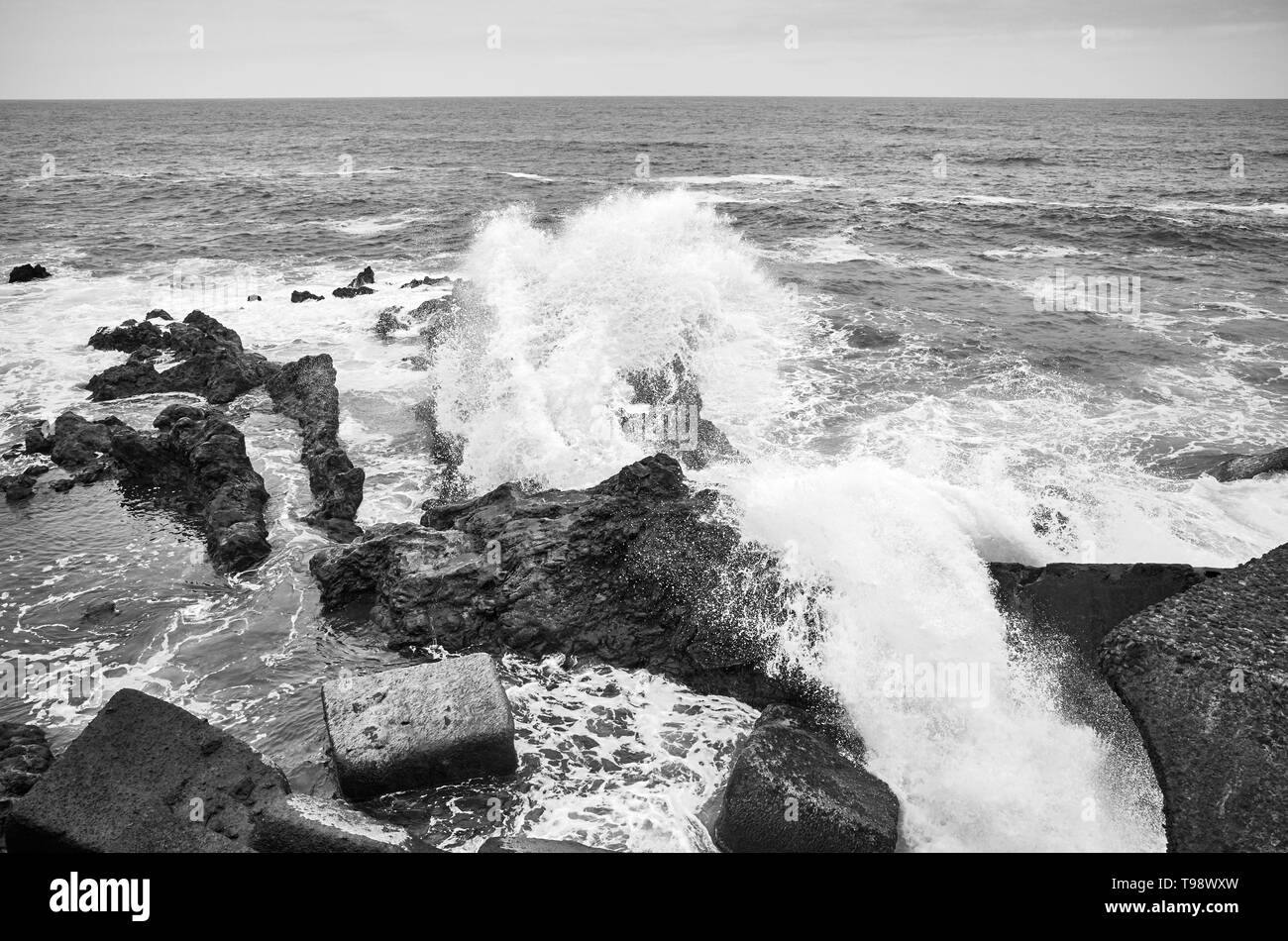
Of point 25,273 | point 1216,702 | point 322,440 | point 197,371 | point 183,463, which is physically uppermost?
point 25,273

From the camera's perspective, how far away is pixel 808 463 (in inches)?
456

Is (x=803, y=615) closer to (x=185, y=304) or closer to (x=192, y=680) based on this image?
(x=192, y=680)

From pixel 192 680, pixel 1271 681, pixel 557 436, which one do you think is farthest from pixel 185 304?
pixel 1271 681

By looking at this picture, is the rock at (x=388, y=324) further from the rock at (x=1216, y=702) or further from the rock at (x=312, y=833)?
the rock at (x=1216, y=702)

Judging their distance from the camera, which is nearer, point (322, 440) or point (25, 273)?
point (322, 440)

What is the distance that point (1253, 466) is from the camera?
10914 mm

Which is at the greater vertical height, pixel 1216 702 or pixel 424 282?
pixel 424 282

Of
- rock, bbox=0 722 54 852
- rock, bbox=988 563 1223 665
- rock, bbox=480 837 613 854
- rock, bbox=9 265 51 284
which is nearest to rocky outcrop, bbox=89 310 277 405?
rock, bbox=0 722 54 852

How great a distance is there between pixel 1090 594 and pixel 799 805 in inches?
132

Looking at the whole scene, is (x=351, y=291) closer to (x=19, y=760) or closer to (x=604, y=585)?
(x=604, y=585)

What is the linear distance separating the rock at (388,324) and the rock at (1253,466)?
15548 mm

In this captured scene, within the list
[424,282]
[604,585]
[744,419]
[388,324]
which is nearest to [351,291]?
[424,282]

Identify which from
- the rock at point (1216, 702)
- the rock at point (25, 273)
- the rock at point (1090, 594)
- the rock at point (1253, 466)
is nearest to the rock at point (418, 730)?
the rock at point (1216, 702)

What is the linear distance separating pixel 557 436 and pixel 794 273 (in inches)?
582
